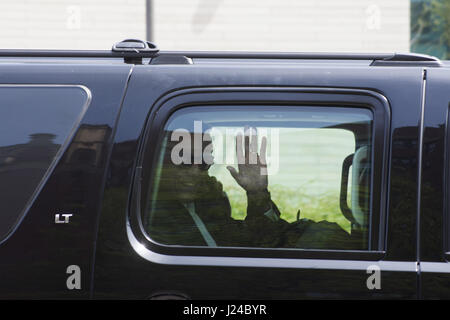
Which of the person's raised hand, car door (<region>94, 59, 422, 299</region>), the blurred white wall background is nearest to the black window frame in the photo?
car door (<region>94, 59, 422, 299</region>)

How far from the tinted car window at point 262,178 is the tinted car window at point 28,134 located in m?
0.33

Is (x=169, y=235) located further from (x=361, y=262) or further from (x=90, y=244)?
(x=361, y=262)

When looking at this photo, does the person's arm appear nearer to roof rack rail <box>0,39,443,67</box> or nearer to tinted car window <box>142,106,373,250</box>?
tinted car window <box>142,106,373,250</box>

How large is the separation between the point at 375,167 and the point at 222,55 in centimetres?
71

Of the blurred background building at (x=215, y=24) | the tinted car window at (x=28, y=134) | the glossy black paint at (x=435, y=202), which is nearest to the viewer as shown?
the glossy black paint at (x=435, y=202)

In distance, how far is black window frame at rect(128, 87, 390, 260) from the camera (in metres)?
1.96

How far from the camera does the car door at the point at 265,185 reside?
1936mm

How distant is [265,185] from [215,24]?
780 centimetres

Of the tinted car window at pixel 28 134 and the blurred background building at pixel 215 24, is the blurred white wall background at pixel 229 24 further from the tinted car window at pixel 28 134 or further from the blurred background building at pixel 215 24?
the tinted car window at pixel 28 134

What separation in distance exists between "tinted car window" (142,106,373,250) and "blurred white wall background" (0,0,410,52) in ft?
24.9

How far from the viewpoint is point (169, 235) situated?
203 cm

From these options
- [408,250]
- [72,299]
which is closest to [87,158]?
[72,299]
